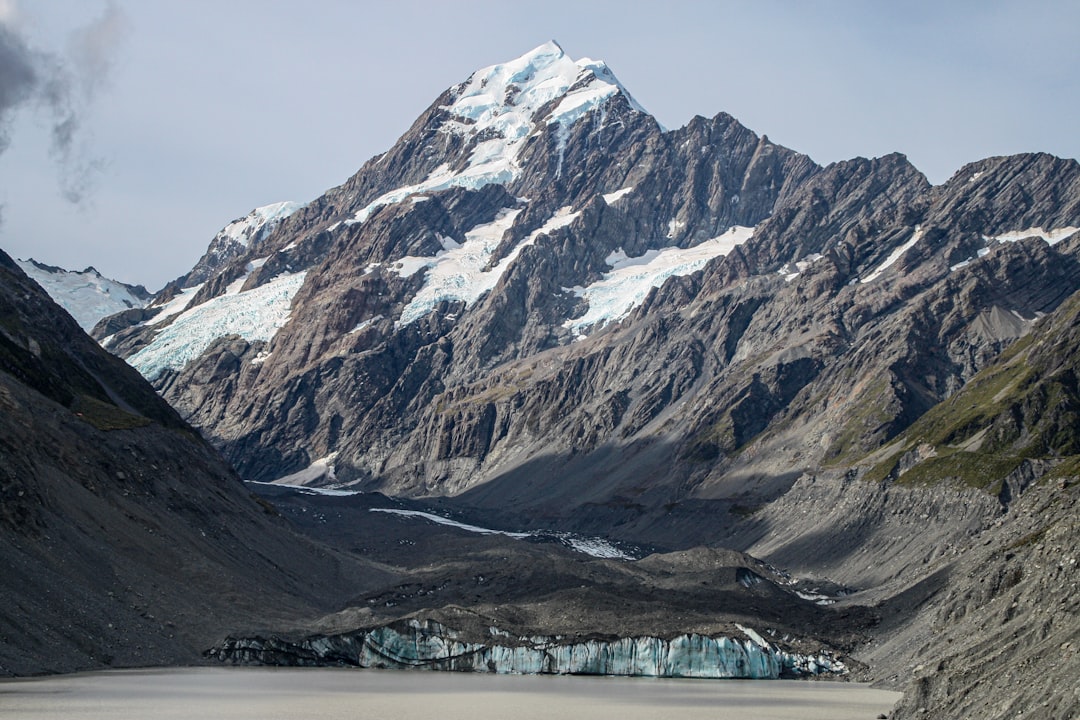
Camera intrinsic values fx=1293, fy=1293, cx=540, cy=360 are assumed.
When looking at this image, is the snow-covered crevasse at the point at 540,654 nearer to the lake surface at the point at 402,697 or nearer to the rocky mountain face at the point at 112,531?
the lake surface at the point at 402,697

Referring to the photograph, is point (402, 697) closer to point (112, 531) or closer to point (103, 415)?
point (112, 531)

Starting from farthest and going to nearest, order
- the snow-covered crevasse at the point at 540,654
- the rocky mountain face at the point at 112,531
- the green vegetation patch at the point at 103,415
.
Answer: the green vegetation patch at the point at 103,415
the snow-covered crevasse at the point at 540,654
the rocky mountain face at the point at 112,531

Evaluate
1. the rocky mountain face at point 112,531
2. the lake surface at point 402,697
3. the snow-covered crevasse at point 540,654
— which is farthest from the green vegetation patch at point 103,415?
the lake surface at point 402,697

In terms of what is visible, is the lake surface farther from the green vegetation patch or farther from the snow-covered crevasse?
the green vegetation patch

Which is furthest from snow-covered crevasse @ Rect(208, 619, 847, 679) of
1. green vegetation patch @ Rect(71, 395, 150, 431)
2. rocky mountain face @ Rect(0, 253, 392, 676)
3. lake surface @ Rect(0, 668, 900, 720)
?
green vegetation patch @ Rect(71, 395, 150, 431)

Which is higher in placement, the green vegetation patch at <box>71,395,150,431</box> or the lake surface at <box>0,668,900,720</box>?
the green vegetation patch at <box>71,395,150,431</box>

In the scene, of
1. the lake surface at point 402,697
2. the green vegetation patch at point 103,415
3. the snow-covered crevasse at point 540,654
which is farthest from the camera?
the green vegetation patch at point 103,415
